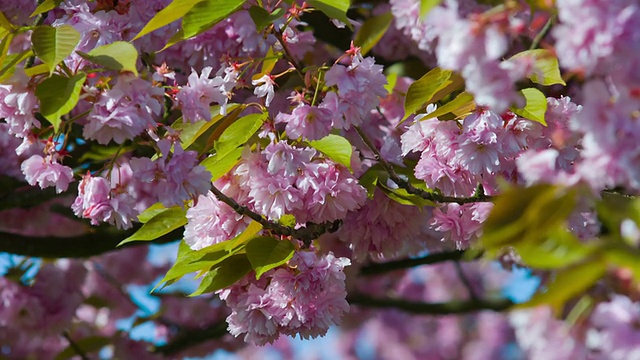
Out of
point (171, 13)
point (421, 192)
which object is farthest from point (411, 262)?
point (171, 13)

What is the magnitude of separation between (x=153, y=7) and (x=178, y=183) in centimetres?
63

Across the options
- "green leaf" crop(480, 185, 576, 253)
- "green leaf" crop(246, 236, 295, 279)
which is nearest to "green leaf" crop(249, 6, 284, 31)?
"green leaf" crop(246, 236, 295, 279)

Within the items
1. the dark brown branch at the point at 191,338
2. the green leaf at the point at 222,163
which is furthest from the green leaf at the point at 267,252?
the dark brown branch at the point at 191,338

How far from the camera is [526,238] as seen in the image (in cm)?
100

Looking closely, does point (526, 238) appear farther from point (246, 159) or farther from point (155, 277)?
point (155, 277)

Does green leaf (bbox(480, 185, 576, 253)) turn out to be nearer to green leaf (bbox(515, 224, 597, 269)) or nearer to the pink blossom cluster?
green leaf (bbox(515, 224, 597, 269))

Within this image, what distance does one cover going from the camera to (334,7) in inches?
66.6

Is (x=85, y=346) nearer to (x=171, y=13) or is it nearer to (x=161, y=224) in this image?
(x=161, y=224)

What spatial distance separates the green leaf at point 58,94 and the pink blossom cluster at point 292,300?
0.56 meters

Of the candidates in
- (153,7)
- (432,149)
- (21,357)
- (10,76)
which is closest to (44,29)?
(10,76)

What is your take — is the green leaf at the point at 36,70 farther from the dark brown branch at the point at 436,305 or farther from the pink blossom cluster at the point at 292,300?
the dark brown branch at the point at 436,305

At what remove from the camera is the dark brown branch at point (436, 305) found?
3805 millimetres

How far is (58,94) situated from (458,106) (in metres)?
0.77

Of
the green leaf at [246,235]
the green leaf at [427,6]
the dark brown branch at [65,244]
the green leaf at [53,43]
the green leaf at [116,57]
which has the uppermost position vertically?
the green leaf at [427,6]
